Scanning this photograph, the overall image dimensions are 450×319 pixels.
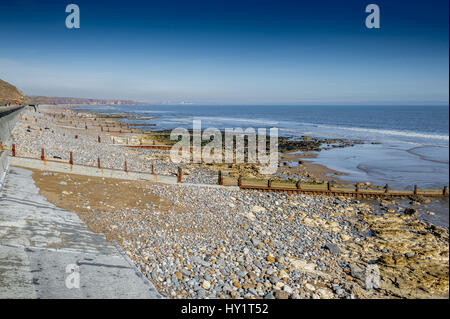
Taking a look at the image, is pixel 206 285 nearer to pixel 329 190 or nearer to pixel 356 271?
pixel 356 271

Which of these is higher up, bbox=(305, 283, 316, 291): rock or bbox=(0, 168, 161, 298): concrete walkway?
bbox=(0, 168, 161, 298): concrete walkway

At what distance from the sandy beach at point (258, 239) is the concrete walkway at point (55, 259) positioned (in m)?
0.75

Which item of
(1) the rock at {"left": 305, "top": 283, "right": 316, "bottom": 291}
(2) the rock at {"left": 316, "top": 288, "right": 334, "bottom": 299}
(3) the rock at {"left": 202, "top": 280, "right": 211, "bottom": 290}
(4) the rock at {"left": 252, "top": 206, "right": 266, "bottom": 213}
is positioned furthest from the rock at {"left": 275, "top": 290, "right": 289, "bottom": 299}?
(4) the rock at {"left": 252, "top": 206, "right": 266, "bottom": 213}

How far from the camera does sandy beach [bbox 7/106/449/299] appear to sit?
838cm

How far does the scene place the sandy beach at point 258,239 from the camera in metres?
8.38

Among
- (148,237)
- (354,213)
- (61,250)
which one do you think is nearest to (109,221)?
(148,237)

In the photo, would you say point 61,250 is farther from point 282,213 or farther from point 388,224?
point 388,224

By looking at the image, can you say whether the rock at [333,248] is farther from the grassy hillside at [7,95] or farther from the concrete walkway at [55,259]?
the grassy hillside at [7,95]

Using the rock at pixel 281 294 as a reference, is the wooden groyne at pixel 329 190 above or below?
above

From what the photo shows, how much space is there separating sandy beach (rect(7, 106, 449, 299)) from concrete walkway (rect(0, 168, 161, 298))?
2.45 feet

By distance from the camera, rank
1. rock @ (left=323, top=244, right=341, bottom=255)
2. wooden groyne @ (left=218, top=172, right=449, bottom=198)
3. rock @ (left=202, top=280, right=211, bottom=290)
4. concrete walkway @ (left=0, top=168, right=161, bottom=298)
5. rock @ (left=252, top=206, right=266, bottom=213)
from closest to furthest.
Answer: concrete walkway @ (left=0, top=168, right=161, bottom=298)
rock @ (left=202, top=280, right=211, bottom=290)
rock @ (left=323, top=244, right=341, bottom=255)
rock @ (left=252, top=206, right=266, bottom=213)
wooden groyne @ (left=218, top=172, right=449, bottom=198)

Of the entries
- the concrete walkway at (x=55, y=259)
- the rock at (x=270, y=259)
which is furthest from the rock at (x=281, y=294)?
the concrete walkway at (x=55, y=259)

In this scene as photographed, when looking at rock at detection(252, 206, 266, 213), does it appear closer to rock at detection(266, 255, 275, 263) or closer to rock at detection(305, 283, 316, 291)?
rock at detection(266, 255, 275, 263)
